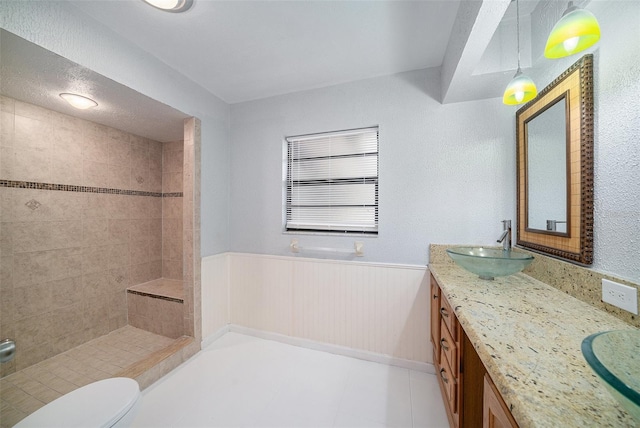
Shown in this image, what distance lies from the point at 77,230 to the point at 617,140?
3955mm

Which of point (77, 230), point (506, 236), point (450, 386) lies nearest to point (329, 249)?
point (450, 386)

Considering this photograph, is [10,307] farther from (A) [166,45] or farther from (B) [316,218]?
(B) [316,218]

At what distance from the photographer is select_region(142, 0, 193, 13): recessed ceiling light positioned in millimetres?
1270

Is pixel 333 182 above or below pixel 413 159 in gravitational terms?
below

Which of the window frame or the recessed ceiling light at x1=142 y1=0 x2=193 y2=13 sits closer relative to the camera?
the recessed ceiling light at x1=142 y1=0 x2=193 y2=13

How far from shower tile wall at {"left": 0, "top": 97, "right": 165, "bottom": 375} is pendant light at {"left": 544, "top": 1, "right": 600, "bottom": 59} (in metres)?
3.57

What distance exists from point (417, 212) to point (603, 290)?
3.61ft

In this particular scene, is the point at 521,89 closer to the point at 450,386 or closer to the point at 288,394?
the point at 450,386

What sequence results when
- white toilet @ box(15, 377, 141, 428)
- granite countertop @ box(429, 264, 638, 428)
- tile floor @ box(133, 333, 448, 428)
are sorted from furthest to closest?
1. tile floor @ box(133, 333, 448, 428)
2. white toilet @ box(15, 377, 141, 428)
3. granite countertop @ box(429, 264, 638, 428)

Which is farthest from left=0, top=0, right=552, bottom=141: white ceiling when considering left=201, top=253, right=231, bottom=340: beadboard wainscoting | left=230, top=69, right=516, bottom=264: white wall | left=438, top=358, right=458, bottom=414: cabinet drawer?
left=438, top=358, right=458, bottom=414: cabinet drawer

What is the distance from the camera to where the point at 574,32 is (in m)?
0.82

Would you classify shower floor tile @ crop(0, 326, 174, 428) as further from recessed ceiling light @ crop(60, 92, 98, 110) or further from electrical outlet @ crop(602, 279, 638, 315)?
electrical outlet @ crop(602, 279, 638, 315)

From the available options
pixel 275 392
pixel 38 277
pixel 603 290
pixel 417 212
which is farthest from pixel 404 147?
pixel 38 277

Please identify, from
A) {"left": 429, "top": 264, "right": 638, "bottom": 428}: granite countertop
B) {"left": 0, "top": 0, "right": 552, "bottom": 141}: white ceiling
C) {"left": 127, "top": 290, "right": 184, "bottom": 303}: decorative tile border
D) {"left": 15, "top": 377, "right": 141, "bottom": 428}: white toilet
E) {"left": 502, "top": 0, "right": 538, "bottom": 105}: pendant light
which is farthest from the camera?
{"left": 127, "top": 290, "right": 184, "bottom": 303}: decorative tile border
